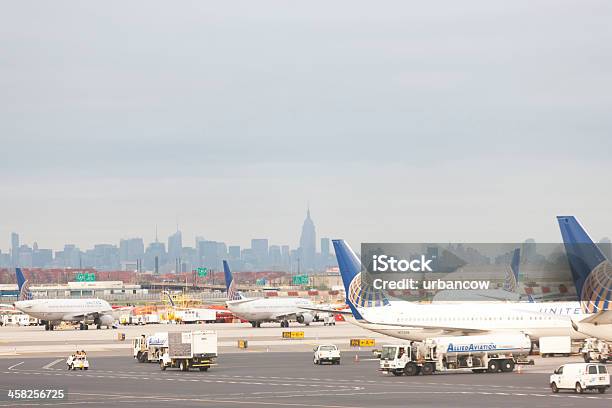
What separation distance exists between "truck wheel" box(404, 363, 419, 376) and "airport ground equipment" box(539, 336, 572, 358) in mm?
20761

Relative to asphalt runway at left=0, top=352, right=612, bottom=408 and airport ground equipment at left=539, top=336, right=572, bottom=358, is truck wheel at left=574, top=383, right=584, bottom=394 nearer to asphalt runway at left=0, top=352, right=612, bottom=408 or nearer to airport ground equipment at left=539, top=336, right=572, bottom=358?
asphalt runway at left=0, top=352, right=612, bottom=408

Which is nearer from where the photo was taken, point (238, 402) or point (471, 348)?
point (238, 402)

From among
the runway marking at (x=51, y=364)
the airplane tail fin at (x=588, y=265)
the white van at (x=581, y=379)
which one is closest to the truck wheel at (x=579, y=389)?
the white van at (x=581, y=379)

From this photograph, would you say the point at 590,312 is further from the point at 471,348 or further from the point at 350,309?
the point at 350,309

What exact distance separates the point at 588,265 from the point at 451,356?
41.5ft

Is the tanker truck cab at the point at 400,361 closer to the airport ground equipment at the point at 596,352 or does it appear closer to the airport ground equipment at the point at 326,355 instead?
the airport ground equipment at the point at 326,355

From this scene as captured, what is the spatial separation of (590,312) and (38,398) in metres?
40.0

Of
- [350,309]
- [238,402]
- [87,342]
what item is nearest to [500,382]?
[238,402]

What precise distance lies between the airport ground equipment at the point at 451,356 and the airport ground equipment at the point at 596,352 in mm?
9979

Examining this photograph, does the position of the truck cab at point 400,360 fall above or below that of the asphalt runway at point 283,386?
above

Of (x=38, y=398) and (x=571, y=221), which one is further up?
(x=571, y=221)

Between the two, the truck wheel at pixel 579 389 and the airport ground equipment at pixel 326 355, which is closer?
the truck wheel at pixel 579 389

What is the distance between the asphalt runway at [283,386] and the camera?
6388 centimetres

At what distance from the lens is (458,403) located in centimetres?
6206
